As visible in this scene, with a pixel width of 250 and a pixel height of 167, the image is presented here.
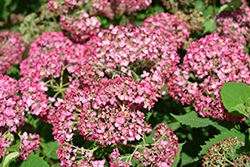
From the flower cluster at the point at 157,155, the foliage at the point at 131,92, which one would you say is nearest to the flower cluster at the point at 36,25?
the foliage at the point at 131,92

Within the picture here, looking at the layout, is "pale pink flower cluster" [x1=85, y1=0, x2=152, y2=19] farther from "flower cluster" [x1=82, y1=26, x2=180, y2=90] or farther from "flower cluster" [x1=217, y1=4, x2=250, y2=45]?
"flower cluster" [x1=217, y1=4, x2=250, y2=45]

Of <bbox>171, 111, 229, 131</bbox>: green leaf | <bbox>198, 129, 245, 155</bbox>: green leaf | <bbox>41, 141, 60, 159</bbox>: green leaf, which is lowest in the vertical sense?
<bbox>41, 141, 60, 159</bbox>: green leaf

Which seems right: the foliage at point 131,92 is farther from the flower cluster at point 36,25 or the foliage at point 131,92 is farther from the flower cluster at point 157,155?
the flower cluster at point 36,25

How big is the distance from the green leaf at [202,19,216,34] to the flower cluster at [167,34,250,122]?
579mm

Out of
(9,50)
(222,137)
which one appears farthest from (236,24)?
(9,50)

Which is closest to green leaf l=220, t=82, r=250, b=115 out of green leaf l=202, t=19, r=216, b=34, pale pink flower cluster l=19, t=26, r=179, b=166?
pale pink flower cluster l=19, t=26, r=179, b=166

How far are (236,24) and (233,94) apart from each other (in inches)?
47.9

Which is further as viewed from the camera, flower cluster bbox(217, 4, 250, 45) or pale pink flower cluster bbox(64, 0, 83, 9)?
pale pink flower cluster bbox(64, 0, 83, 9)

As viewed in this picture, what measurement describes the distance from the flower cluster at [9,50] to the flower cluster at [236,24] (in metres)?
2.84

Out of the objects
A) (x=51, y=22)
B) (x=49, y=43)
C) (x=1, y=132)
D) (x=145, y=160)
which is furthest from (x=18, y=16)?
(x=145, y=160)

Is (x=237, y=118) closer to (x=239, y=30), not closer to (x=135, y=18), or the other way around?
(x=239, y=30)

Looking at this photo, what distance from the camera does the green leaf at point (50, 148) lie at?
10.8 ft

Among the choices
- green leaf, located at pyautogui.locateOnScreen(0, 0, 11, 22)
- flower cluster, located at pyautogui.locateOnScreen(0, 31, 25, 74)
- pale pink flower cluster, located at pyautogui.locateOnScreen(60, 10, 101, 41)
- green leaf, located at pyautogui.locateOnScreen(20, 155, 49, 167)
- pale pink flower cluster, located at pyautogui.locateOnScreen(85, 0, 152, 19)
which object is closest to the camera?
green leaf, located at pyautogui.locateOnScreen(20, 155, 49, 167)

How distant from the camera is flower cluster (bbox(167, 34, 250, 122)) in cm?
275
